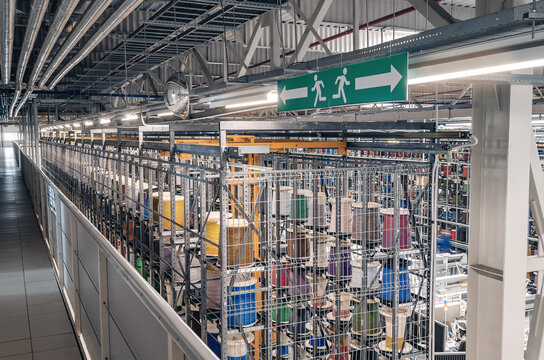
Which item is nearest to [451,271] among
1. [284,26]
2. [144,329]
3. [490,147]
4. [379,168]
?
[284,26]

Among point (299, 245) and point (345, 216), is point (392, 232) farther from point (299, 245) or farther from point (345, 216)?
point (299, 245)

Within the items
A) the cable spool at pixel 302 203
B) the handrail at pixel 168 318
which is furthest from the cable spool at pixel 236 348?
the handrail at pixel 168 318

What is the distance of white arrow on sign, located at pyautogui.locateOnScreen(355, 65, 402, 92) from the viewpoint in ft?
9.48

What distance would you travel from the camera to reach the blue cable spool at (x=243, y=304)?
3662 mm

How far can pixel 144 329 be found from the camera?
191 cm

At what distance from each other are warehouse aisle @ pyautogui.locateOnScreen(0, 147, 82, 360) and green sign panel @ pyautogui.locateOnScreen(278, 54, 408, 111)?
3013 millimetres

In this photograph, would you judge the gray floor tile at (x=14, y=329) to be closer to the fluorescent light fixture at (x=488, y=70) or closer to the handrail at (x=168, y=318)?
the handrail at (x=168, y=318)

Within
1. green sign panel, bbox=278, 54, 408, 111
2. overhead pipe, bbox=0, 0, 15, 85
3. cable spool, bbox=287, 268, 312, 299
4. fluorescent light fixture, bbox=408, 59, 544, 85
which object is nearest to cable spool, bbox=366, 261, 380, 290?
cable spool, bbox=287, 268, 312, 299

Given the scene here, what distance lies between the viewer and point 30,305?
5.51 m

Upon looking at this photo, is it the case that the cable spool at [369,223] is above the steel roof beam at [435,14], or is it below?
below

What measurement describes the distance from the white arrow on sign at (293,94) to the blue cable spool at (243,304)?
5.38 feet

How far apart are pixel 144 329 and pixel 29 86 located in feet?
32.7

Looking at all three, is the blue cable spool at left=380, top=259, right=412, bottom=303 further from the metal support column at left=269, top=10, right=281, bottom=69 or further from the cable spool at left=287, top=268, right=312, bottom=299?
the metal support column at left=269, top=10, right=281, bottom=69

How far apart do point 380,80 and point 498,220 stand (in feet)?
6.73
